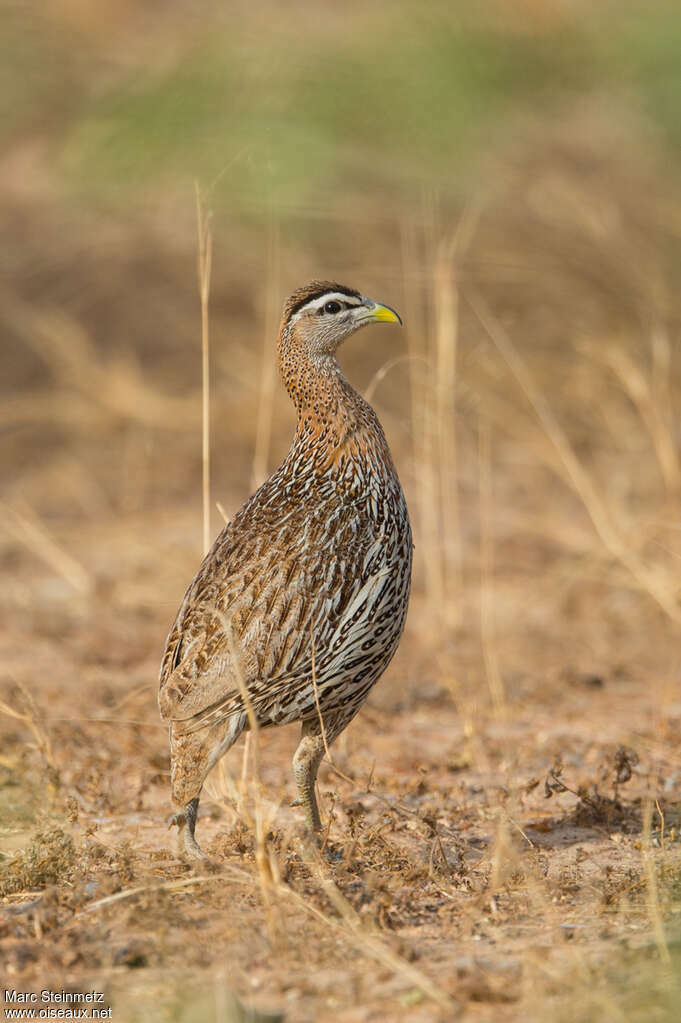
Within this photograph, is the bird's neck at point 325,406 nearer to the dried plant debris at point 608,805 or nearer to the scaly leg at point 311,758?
the scaly leg at point 311,758

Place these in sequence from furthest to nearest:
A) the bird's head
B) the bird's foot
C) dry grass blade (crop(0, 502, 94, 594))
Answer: dry grass blade (crop(0, 502, 94, 594)) → the bird's head → the bird's foot

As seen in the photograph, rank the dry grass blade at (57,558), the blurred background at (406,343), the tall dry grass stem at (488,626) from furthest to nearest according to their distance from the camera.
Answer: the dry grass blade at (57,558) → the blurred background at (406,343) → the tall dry grass stem at (488,626)

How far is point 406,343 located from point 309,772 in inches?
326

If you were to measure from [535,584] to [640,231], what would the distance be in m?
4.71

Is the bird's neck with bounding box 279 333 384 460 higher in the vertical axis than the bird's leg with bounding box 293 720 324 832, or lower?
higher

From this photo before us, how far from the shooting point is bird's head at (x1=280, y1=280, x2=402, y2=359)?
17.0ft

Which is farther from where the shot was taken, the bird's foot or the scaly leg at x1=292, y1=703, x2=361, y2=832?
the scaly leg at x1=292, y1=703, x2=361, y2=832

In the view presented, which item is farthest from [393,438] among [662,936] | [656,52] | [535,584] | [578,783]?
[662,936]

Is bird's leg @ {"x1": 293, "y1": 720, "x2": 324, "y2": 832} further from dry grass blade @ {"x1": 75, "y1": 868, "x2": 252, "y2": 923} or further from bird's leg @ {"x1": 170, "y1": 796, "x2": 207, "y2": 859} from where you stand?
dry grass blade @ {"x1": 75, "y1": 868, "x2": 252, "y2": 923}

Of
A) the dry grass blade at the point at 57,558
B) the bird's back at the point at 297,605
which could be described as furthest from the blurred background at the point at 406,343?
the bird's back at the point at 297,605

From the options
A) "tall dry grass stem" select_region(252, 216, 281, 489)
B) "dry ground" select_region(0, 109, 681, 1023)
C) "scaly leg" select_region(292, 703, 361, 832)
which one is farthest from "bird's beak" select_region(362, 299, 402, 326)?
"scaly leg" select_region(292, 703, 361, 832)

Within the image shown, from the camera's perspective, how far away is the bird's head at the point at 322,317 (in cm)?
518

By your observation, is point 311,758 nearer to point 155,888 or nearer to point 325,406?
point 155,888

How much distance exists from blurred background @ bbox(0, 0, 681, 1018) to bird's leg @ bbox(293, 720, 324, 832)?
1200 mm
